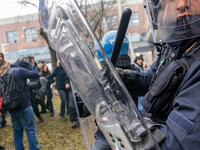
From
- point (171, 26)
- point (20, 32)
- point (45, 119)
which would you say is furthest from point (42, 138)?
point (20, 32)

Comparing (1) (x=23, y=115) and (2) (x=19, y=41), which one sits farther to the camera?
(2) (x=19, y=41)

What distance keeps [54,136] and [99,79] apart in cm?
445

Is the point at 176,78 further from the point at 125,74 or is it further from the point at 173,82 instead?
the point at 125,74

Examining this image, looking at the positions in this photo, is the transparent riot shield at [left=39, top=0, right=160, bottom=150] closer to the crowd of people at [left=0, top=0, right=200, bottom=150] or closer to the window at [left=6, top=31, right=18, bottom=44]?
the crowd of people at [left=0, top=0, right=200, bottom=150]

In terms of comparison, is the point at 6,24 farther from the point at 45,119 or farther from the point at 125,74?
the point at 125,74

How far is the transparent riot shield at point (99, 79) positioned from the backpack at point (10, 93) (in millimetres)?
2746

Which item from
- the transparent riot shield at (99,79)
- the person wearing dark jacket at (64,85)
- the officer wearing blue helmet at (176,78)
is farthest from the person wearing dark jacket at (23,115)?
the transparent riot shield at (99,79)

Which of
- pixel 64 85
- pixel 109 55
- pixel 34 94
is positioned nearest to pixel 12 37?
pixel 34 94

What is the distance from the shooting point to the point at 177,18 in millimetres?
1112

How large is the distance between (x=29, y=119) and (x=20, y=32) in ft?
104

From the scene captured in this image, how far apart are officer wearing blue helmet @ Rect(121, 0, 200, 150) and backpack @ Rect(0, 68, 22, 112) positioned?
8.14ft

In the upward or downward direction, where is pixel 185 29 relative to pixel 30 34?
upward

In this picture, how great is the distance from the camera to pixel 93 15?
29.4 feet

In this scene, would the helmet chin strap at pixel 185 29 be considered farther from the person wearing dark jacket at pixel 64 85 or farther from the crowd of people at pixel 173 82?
the person wearing dark jacket at pixel 64 85
